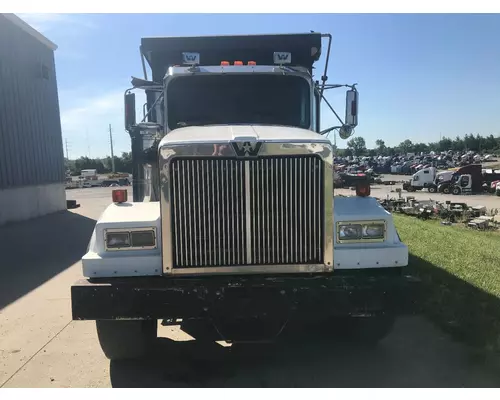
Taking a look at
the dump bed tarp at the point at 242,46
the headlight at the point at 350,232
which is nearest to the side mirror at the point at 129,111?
the dump bed tarp at the point at 242,46

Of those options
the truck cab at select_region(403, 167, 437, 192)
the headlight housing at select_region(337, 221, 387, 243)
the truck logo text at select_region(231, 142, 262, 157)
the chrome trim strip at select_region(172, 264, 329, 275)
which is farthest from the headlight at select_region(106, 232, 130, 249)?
the truck cab at select_region(403, 167, 437, 192)

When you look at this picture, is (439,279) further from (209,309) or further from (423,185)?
(423,185)

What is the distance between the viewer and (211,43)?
612 centimetres

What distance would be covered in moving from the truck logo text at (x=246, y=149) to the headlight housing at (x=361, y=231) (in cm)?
90

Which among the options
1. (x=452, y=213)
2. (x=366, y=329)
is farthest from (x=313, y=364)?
(x=452, y=213)

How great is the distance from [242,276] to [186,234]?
55 centimetres

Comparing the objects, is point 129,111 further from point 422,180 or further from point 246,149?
point 422,180

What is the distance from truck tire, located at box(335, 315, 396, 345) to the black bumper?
0.83 m

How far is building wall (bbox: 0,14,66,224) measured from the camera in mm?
15523

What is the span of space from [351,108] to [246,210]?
303 centimetres

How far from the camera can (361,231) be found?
3.74 metres

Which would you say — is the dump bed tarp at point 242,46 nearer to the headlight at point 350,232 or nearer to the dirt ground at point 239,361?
the headlight at point 350,232

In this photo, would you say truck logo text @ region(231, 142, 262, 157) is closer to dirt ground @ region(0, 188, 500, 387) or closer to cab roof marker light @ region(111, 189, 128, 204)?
cab roof marker light @ region(111, 189, 128, 204)

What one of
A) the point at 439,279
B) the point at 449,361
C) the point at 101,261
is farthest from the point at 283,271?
the point at 439,279
